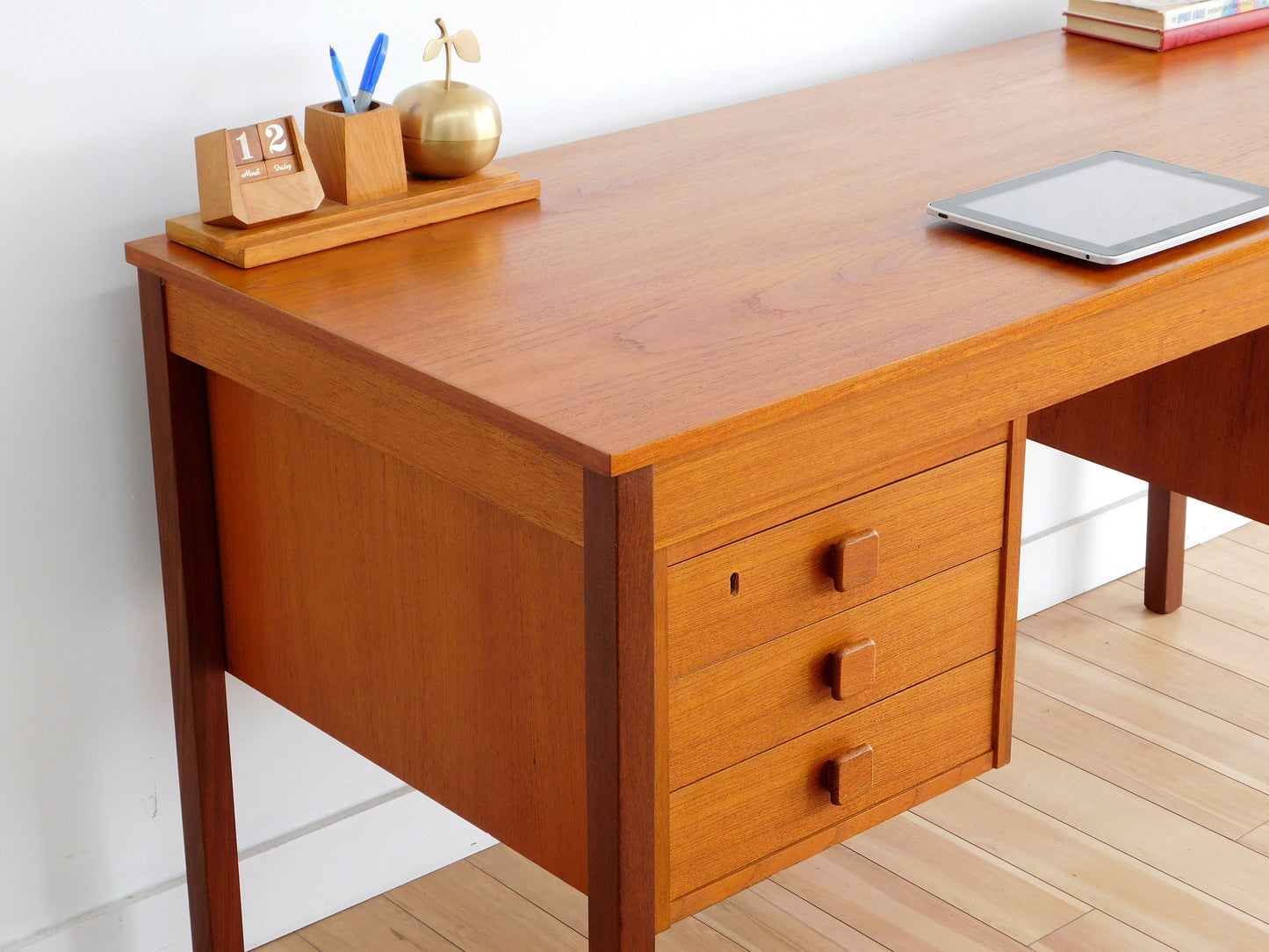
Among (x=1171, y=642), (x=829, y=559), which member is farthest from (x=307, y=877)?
(x=1171, y=642)

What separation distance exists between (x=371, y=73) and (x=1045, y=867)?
1218 millimetres

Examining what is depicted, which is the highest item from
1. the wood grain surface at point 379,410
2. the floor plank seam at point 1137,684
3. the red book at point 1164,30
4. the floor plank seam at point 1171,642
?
the red book at point 1164,30

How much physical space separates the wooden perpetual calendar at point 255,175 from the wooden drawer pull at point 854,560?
0.54m

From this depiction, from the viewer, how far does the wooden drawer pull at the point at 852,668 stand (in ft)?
3.90

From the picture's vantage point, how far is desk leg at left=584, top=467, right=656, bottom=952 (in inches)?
39.8

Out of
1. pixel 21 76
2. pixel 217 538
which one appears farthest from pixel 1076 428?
pixel 21 76

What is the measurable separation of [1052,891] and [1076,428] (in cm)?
61

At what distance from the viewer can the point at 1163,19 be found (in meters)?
1.94

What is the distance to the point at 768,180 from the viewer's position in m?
1.53

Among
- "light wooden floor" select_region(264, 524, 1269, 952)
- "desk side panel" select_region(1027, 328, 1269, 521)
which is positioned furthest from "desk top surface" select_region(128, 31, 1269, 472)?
"light wooden floor" select_region(264, 524, 1269, 952)

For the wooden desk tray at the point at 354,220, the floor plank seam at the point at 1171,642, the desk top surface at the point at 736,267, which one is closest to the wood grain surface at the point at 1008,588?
the desk top surface at the point at 736,267

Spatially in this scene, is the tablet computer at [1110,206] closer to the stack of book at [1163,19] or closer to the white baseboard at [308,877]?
the stack of book at [1163,19]

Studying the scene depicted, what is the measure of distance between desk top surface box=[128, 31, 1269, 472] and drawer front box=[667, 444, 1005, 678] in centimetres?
12

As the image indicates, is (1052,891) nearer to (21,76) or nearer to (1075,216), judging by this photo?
(1075,216)
